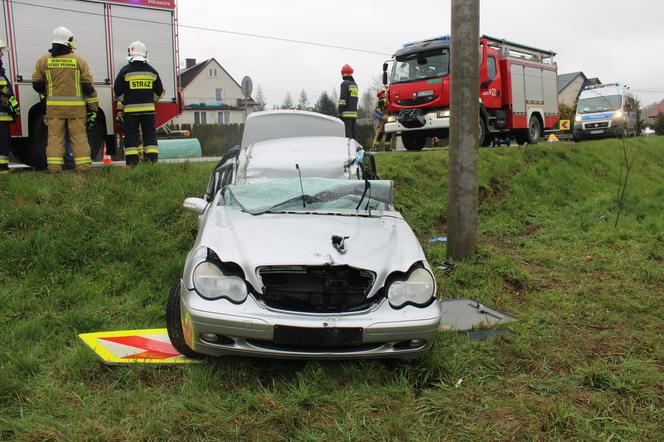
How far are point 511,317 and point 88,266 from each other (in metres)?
3.94

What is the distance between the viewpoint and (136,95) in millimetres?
7645

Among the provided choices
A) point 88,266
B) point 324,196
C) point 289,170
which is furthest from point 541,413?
point 88,266

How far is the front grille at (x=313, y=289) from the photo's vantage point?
3.09 meters

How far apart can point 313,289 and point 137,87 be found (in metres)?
5.62

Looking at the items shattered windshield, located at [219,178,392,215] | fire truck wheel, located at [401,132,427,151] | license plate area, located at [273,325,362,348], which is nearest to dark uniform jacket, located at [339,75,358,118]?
fire truck wheel, located at [401,132,427,151]

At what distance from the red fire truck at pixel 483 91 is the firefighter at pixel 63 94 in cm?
782

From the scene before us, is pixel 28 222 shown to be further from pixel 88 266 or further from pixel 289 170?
pixel 289 170

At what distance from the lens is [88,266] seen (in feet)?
17.5

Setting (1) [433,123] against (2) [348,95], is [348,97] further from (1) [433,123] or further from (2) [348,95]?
(1) [433,123]

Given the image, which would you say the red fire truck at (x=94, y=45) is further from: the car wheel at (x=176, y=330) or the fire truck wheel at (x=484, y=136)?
the fire truck wheel at (x=484, y=136)

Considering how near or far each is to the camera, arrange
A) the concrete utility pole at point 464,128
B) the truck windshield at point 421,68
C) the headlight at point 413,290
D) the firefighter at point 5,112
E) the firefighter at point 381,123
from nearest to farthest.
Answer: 1. the headlight at point 413,290
2. the concrete utility pole at point 464,128
3. the firefighter at point 5,112
4. the truck windshield at point 421,68
5. the firefighter at point 381,123

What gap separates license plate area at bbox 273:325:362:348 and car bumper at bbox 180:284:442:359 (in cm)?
2

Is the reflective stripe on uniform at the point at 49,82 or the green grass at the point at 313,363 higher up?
the reflective stripe on uniform at the point at 49,82

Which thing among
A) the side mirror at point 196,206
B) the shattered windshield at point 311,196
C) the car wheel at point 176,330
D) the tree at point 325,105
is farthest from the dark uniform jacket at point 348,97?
→ the tree at point 325,105
